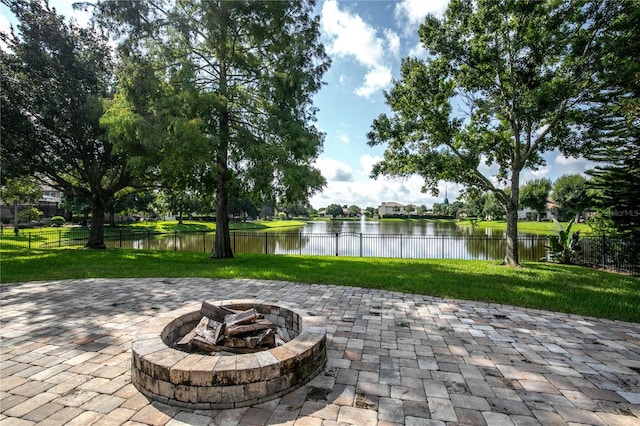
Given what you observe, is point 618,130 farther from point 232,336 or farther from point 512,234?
point 232,336

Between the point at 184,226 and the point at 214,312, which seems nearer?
the point at 214,312

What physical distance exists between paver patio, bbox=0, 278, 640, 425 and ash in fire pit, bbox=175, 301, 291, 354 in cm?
61

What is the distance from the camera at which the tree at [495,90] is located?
328 inches

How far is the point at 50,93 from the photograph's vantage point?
11.7 meters

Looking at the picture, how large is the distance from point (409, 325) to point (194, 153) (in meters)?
7.09

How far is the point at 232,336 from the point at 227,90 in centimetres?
827

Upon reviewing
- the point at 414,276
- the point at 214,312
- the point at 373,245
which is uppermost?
the point at 214,312

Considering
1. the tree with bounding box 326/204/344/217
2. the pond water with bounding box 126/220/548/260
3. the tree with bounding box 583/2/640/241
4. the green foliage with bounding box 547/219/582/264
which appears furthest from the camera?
the tree with bounding box 326/204/344/217

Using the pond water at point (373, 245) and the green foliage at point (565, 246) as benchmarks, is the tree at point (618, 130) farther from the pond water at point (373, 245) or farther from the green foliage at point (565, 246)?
the pond water at point (373, 245)

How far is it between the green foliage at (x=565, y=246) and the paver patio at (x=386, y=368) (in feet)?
27.0

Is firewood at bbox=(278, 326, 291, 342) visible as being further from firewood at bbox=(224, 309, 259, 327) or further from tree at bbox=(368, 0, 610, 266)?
tree at bbox=(368, 0, 610, 266)

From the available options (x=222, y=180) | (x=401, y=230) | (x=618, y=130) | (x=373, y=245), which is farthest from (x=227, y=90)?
(x=401, y=230)

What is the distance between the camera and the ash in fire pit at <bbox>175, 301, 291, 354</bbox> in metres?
2.98

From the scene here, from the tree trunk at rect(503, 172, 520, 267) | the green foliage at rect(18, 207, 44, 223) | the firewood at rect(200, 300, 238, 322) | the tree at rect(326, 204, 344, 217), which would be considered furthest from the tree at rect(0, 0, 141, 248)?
the tree at rect(326, 204, 344, 217)
